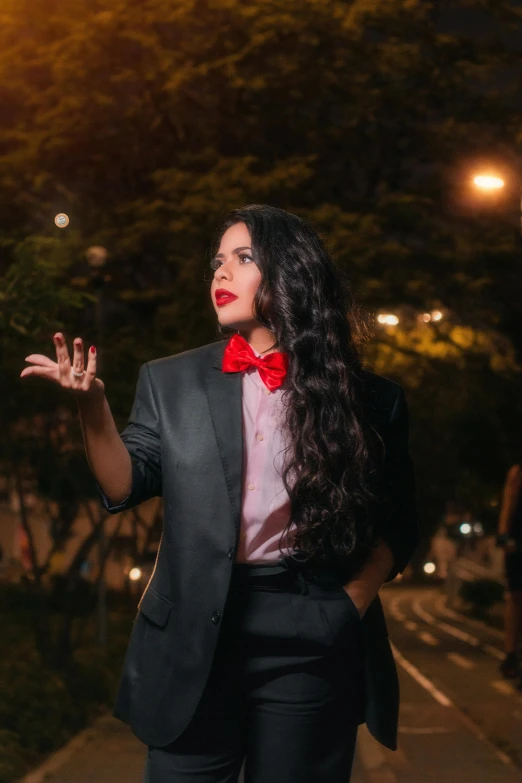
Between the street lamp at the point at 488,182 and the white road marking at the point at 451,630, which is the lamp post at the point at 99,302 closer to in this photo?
the street lamp at the point at 488,182

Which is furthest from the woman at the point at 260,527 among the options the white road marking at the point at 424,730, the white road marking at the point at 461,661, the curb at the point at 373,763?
the white road marking at the point at 461,661

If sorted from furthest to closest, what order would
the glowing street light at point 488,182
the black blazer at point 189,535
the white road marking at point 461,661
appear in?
the white road marking at point 461,661 → the glowing street light at point 488,182 → the black blazer at point 189,535

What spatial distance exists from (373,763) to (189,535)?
552 centimetres

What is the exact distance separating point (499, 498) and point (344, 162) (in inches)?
374

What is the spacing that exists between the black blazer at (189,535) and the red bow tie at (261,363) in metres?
0.03

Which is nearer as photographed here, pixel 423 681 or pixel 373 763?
pixel 373 763

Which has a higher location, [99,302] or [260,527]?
[99,302]

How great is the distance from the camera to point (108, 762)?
874 centimetres

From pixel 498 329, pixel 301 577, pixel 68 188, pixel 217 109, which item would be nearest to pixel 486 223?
pixel 498 329

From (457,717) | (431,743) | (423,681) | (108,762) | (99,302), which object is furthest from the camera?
(423,681)

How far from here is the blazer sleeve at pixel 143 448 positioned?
3.01 metres

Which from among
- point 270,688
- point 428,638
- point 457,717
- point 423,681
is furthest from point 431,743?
point 428,638

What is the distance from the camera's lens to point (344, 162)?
15016 mm

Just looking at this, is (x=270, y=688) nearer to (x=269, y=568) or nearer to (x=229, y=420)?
(x=269, y=568)
